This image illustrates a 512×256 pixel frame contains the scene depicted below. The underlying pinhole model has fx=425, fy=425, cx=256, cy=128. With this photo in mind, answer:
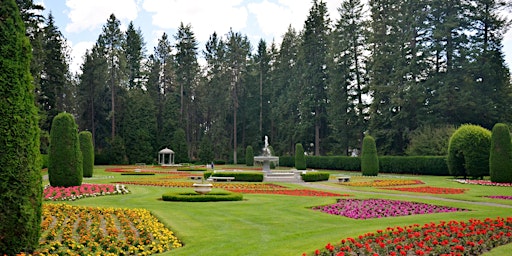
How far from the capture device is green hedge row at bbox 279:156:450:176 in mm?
31625

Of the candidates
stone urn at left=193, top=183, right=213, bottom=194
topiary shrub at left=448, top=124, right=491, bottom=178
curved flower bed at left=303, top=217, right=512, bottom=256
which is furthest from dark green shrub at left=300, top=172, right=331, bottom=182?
curved flower bed at left=303, top=217, right=512, bottom=256

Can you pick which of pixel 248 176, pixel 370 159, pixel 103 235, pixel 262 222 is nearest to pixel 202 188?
pixel 262 222

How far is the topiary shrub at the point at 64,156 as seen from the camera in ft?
61.4

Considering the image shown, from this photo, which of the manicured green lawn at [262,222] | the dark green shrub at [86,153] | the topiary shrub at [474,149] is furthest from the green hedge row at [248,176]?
the topiary shrub at [474,149]

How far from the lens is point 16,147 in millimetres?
6520

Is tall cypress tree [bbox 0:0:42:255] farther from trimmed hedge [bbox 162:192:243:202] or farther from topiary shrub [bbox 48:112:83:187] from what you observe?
topiary shrub [bbox 48:112:83:187]

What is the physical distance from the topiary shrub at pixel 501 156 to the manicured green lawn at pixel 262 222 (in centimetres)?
774

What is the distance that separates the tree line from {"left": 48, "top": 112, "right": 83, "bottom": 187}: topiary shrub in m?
19.5

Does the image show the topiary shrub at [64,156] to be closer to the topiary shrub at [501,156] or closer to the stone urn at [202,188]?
the stone urn at [202,188]

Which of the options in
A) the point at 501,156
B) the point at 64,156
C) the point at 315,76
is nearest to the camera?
the point at 64,156

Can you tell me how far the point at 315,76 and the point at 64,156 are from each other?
122 feet

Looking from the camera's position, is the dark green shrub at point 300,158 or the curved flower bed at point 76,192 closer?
the curved flower bed at point 76,192

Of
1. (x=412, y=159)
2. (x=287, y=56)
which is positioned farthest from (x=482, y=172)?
(x=287, y=56)

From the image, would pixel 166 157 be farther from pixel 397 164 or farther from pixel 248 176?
pixel 248 176
